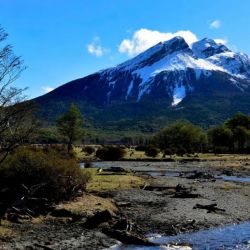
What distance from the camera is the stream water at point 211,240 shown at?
29717 mm

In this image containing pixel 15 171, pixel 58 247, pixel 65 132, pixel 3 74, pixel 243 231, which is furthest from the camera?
pixel 65 132

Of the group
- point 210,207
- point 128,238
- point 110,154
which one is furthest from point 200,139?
point 128,238

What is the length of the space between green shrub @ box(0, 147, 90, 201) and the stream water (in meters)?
10.2

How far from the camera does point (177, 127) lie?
193 meters

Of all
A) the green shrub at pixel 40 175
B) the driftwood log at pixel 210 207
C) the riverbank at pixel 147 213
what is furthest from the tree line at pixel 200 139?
the green shrub at pixel 40 175

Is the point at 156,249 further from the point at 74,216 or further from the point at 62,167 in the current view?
the point at 62,167

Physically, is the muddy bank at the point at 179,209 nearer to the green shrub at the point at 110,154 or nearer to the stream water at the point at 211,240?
the stream water at the point at 211,240

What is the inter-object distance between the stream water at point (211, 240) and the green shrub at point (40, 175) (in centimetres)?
1015

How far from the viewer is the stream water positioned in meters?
29.7

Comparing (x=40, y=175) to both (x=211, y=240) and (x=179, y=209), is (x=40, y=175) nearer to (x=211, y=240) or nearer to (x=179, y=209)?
(x=179, y=209)

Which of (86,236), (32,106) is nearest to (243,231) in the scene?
(86,236)

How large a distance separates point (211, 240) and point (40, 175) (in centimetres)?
1477

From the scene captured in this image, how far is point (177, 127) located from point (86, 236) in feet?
538

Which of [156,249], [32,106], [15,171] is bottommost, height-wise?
[156,249]
